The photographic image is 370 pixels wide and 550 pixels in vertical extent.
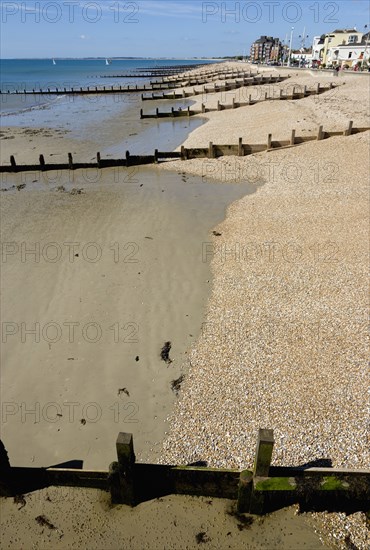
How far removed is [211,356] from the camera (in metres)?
8.30

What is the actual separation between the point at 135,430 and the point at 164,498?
1.56 meters

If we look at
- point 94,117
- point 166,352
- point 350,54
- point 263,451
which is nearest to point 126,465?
point 263,451

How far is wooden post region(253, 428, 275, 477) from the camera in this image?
4.55 meters

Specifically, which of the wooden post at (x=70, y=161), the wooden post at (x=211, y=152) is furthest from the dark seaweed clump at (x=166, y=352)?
the wooden post at (x=70, y=161)

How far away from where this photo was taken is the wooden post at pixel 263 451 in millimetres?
4547

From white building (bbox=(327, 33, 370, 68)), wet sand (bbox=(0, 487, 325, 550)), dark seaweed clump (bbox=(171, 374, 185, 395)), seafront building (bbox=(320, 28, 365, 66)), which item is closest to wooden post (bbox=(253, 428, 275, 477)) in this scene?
wet sand (bbox=(0, 487, 325, 550))

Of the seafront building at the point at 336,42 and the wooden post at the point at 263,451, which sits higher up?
the seafront building at the point at 336,42

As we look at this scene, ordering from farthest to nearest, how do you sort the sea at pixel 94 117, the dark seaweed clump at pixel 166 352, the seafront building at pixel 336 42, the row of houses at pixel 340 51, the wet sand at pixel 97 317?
the seafront building at pixel 336 42 < the row of houses at pixel 340 51 < the sea at pixel 94 117 < the dark seaweed clump at pixel 166 352 < the wet sand at pixel 97 317

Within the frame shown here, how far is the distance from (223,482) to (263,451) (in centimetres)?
113

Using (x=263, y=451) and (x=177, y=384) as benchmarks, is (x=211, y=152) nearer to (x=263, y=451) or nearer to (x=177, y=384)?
(x=177, y=384)

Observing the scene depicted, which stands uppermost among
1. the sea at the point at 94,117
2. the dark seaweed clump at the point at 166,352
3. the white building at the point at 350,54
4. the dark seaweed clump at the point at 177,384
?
Result: the white building at the point at 350,54

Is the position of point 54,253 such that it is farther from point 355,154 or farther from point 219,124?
point 219,124

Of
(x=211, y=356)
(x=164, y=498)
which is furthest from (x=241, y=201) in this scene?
(x=164, y=498)

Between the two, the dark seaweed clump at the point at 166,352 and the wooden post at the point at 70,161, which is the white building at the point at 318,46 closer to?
the wooden post at the point at 70,161
